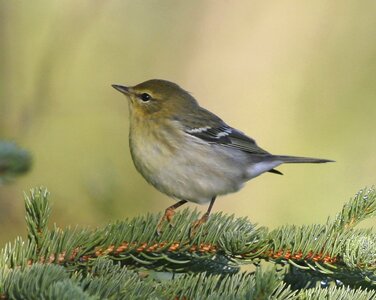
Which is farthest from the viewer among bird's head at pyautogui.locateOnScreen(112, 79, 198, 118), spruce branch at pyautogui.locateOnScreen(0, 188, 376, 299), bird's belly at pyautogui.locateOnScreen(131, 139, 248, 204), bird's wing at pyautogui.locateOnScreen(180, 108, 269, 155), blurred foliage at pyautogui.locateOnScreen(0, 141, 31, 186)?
bird's wing at pyautogui.locateOnScreen(180, 108, 269, 155)

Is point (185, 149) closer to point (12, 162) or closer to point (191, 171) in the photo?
point (191, 171)

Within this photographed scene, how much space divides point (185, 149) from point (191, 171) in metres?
0.19

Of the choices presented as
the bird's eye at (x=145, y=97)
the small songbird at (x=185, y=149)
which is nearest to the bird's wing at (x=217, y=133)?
the small songbird at (x=185, y=149)

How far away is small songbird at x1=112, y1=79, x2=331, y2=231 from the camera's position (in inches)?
147

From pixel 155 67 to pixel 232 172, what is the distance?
258 centimetres

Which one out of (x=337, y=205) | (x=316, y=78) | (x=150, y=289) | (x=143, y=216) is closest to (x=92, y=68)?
(x=316, y=78)

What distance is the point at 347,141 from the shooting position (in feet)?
19.9

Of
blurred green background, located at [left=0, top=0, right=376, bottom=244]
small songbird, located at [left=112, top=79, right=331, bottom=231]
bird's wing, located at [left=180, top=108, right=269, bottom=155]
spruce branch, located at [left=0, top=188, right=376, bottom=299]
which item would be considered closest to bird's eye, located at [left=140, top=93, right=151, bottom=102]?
small songbird, located at [left=112, top=79, right=331, bottom=231]

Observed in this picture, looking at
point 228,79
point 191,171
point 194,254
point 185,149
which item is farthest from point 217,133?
point 228,79

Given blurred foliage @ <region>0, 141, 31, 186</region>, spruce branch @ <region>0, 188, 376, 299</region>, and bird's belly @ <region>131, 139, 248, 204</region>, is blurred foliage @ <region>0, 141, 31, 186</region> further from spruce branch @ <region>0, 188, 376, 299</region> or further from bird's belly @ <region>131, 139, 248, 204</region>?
spruce branch @ <region>0, 188, 376, 299</region>

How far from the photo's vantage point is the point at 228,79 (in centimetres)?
657

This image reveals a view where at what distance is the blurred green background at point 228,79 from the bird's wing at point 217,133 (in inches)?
52.9

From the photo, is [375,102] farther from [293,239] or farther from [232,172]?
[293,239]

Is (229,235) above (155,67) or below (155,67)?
below
